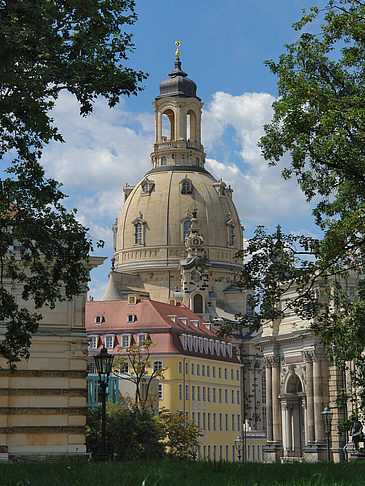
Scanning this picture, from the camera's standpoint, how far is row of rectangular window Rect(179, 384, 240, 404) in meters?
94.9

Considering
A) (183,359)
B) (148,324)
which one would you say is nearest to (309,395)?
(183,359)

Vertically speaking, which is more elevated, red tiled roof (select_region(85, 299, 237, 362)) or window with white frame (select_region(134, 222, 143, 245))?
window with white frame (select_region(134, 222, 143, 245))

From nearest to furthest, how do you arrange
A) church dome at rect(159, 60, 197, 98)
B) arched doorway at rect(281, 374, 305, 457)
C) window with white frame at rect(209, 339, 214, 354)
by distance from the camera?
arched doorway at rect(281, 374, 305, 457), window with white frame at rect(209, 339, 214, 354), church dome at rect(159, 60, 197, 98)

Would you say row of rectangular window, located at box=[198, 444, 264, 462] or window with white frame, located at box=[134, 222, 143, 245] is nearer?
row of rectangular window, located at box=[198, 444, 264, 462]

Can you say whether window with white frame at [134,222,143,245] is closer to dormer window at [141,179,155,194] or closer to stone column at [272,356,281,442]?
dormer window at [141,179,155,194]

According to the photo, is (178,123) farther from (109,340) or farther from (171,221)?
(109,340)

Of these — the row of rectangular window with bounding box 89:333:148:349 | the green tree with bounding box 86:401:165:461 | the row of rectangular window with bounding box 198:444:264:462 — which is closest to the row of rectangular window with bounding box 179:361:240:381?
the row of rectangular window with bounding box 89:333:148:349

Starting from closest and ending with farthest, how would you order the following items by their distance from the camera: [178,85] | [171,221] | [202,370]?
[202,370]
[171,221]
[178,85]

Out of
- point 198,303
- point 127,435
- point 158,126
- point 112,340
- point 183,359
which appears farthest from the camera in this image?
point 158,126

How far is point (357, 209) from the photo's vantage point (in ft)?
85.9

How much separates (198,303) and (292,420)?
214 ft

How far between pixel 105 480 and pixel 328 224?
730 inches

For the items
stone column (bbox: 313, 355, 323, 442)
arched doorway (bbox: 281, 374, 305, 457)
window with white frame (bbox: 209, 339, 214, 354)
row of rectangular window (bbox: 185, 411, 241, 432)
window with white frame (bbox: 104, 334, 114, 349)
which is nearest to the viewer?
stone column (bbox: 313, 355, 323, 442)

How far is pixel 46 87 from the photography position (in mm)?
21406
